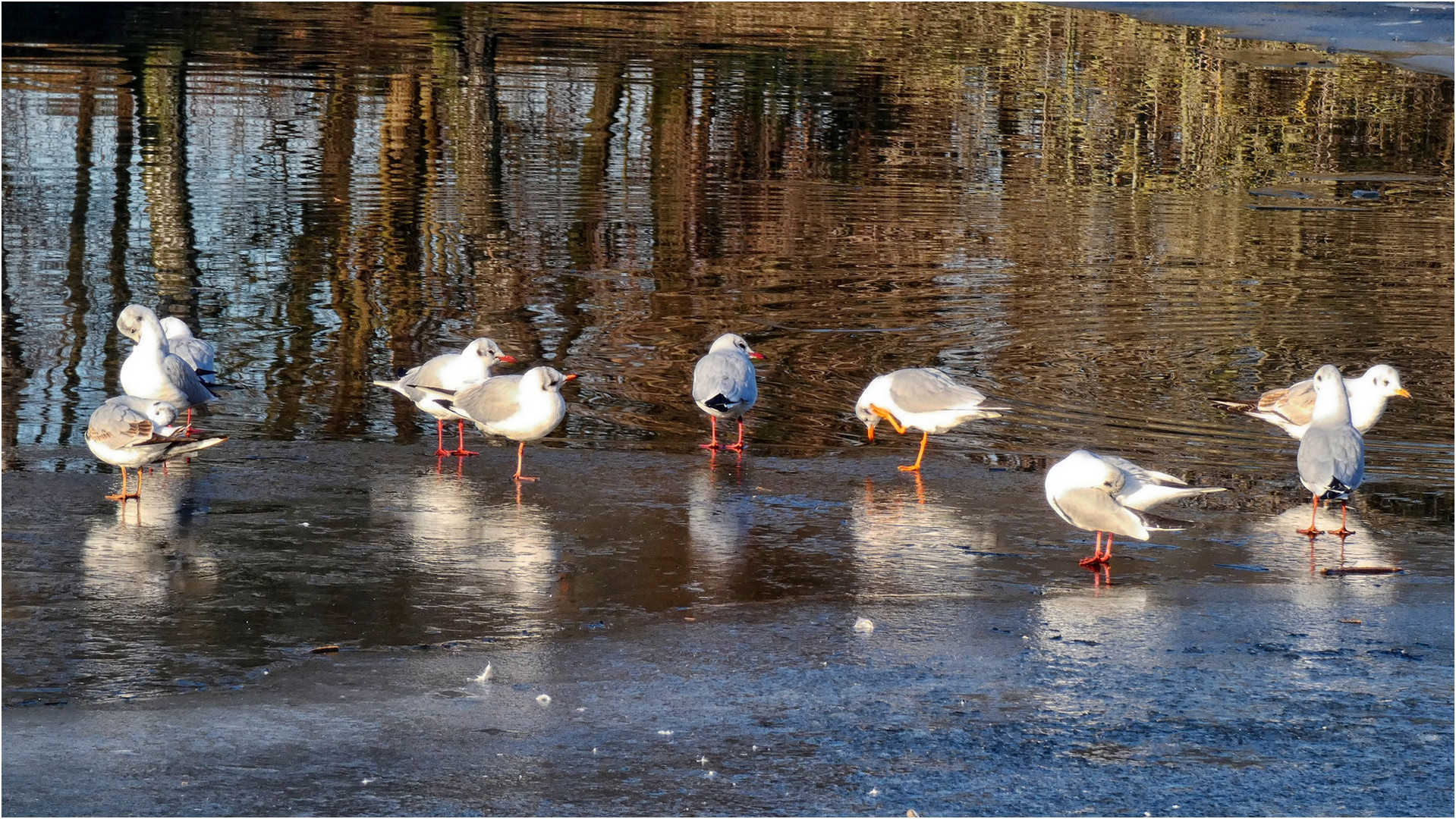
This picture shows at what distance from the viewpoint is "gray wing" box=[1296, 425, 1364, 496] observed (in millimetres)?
7621

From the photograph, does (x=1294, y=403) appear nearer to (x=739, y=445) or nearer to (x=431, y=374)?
(x=739, y=445)

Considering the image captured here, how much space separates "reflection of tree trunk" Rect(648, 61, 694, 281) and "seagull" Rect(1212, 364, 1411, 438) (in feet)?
20.5

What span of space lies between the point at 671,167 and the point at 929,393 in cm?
1198

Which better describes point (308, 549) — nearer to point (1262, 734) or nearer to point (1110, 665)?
point (1110, 665)

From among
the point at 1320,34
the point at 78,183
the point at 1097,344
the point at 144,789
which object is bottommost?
the point at 144,789

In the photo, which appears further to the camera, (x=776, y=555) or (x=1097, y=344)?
(x=1097, y=344)

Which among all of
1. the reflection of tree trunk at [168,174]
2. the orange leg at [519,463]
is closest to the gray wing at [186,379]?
the orange leg at [519,463]

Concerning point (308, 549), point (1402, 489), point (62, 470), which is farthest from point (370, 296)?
point (1402, 489)

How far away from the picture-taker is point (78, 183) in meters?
17.8

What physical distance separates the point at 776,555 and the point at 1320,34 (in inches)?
1208

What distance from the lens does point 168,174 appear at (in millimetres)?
18594

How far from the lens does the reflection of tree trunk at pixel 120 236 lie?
10.9 m

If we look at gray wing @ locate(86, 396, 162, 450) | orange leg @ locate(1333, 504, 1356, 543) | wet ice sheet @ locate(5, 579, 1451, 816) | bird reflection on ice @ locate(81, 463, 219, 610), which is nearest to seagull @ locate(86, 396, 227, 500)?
gray wing @ locate(86, 396, 162, 450)

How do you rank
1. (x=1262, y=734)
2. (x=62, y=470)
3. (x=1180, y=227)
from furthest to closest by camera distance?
1. (x=1180, y=227)
2. (x=62, y=470)
3. (x=1262, y=734)
